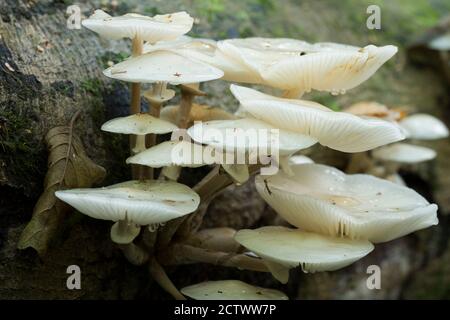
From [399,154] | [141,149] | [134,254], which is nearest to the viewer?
[141,149]

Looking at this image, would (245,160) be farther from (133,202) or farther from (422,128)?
(422,128)

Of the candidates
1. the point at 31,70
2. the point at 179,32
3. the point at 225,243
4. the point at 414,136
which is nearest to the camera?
the point at 179,32

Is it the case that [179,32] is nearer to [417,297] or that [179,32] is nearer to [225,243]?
[225,243]

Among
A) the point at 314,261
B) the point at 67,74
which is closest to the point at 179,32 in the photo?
the point at 67,74

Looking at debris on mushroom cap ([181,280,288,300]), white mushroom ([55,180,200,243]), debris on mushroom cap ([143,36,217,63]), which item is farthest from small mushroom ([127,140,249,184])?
debris on mushroom cap ([181,280,288,300])

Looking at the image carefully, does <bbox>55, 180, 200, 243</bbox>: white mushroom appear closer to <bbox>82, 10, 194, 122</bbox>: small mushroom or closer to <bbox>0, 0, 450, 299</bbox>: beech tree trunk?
<bbox>0, 0, 450, 299</bbox>: beech tree trunk

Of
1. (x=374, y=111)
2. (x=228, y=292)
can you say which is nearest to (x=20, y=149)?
(x=228, y=292)

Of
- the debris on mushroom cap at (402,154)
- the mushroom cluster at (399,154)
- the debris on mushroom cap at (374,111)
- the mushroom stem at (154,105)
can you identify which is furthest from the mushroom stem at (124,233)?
the debris on mushroom cap at (402,154)
